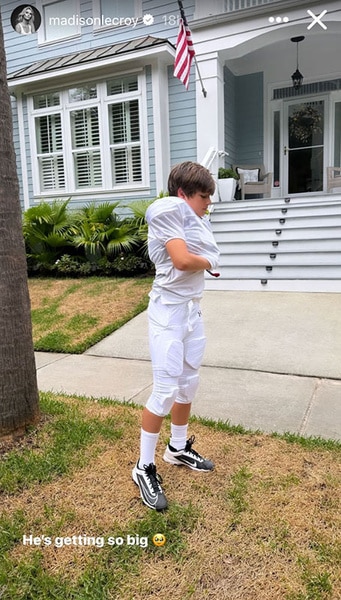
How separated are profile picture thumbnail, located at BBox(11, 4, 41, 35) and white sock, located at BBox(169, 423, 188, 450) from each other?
11631mm

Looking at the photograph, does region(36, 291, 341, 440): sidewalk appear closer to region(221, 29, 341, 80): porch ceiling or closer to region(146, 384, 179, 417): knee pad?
region(146, 384, 179, 417): knee pad

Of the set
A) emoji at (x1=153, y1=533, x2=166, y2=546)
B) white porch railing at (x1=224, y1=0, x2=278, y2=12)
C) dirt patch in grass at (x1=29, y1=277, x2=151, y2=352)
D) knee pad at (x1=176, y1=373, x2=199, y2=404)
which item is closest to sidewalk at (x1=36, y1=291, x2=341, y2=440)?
dirt patch in grass at (x1=29, y1=277, x2=151, y2=352)

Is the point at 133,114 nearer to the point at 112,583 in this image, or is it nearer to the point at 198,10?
the point at 198,10

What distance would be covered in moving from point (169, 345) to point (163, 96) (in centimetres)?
857

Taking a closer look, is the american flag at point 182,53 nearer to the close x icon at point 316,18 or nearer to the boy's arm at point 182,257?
the close x icon at point 316,18

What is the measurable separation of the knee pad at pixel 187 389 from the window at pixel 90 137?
313 inches

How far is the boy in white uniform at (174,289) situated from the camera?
2027 mm

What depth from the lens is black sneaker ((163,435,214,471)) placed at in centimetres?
245

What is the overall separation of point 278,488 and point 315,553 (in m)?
0.44

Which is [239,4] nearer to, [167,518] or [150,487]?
[150,487]

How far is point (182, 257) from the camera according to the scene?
1983 mm

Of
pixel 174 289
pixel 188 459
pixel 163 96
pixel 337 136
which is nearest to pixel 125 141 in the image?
pixel 163 96

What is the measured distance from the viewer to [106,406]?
330 cm

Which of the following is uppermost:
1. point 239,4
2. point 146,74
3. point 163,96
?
point 239,4
